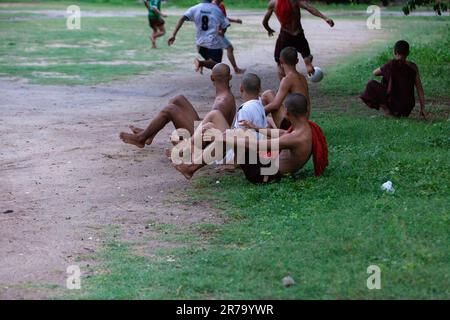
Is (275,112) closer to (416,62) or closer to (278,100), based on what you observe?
(278,100)

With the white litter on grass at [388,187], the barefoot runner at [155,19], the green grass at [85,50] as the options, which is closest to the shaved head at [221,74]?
Result: the white litter on grass at [388,187]

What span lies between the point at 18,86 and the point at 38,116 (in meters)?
2.92

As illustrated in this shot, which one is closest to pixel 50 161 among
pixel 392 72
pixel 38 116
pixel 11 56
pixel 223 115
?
pixel 223 115

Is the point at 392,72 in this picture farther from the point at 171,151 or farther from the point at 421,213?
the point at 421,213

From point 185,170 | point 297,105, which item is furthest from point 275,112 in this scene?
point 185,170

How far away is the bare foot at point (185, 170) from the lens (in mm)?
8836

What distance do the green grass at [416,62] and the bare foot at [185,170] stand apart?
20.0 feet

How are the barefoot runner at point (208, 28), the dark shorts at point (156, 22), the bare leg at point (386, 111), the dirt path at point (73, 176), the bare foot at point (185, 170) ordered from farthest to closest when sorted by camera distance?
the dark shorts at point (156, 22)
the barefoot runner at point (208, 28)
the bare leg at point (386, 111)
the bare foot at point (185, 170)
the dirt path at point (73, 176)

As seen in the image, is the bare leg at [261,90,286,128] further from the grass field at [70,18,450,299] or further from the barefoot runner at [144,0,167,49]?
the barefoot runner at [144,0,167,49]

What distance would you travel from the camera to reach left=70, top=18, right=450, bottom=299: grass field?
5.94 m

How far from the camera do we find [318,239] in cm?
686

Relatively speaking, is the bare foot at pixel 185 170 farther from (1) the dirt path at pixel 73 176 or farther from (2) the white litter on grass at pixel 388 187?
(2) the white litter on grass at pixel 388 187

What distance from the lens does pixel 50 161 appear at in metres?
10.0

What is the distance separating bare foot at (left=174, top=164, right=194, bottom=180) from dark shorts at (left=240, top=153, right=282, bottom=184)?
50cm
